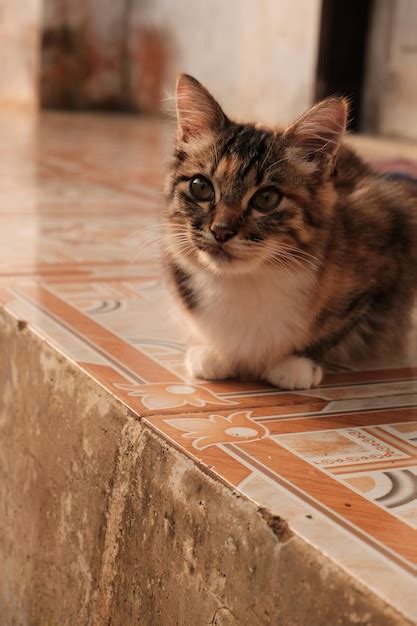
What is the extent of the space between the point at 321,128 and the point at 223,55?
600 centimetres

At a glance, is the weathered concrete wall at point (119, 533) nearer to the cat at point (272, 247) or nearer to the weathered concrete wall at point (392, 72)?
the cat at point (272, 247)

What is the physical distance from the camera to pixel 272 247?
152 centimetres

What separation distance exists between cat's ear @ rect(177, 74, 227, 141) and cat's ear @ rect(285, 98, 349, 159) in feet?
0.43

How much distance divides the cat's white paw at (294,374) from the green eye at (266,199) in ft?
0.86

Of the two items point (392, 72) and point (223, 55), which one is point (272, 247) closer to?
point (392, 72)

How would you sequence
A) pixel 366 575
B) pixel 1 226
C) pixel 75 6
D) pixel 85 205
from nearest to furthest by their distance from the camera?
1. pixel 366 575
2. pixel 1 226
3. pixel 85 205
4. pixel 75 6

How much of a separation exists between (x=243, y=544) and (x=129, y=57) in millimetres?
7890

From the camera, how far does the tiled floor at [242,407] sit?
1.09m

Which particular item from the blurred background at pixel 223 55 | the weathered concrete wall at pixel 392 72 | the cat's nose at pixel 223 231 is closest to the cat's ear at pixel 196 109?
the cat's nose at pixel 223 231

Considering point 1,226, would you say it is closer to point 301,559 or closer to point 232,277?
point 232,277

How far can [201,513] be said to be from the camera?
1.21m

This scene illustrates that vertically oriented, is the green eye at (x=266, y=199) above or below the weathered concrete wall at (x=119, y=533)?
above

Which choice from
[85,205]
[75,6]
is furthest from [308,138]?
[75,6]

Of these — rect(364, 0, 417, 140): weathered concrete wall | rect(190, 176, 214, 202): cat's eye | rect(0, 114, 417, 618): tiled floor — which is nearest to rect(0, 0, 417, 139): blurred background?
rect(364, 0, 417, 140): weathered concrete wall
